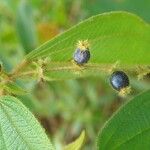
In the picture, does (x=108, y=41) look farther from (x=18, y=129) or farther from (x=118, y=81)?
(x=18, y=129)

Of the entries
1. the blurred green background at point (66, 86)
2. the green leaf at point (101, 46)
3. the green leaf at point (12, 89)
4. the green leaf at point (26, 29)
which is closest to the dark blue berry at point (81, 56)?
the green leaf at point (101, 46)

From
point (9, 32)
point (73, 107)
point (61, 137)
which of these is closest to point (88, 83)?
point (73, 107)

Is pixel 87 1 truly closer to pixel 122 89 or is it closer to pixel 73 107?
pixel 73 107

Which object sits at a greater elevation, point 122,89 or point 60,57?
point 60,57

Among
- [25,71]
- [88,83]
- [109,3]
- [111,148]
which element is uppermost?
[109,3]

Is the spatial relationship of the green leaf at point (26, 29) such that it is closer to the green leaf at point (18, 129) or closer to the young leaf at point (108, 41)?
the young leaf at point (108, 41)

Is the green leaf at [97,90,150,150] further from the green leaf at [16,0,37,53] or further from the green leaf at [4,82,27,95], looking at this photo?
the green leaf at [16,0,37,53]

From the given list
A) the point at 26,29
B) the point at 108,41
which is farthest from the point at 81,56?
the point at 26,29
